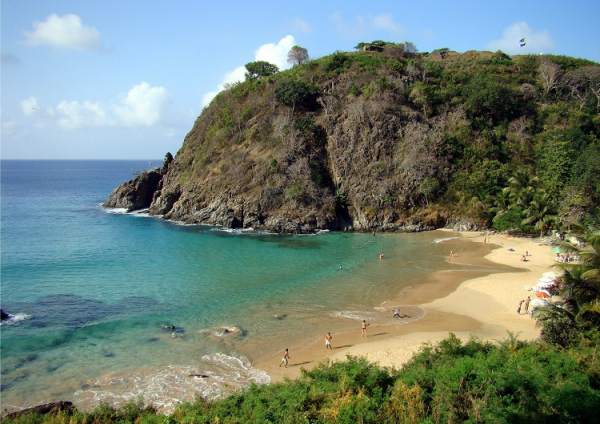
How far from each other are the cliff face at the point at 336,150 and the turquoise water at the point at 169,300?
466 cm

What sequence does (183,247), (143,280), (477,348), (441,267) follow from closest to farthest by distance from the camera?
(477,348) < (143,280) < (441,267) < (183,247)

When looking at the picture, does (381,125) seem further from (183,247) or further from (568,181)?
(183,247)

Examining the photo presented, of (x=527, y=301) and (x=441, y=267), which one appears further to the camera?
(x=441, y=267)

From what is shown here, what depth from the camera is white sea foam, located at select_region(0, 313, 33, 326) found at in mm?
24031

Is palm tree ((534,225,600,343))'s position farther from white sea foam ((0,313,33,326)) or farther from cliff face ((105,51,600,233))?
cliff face ((105,51,600,233))

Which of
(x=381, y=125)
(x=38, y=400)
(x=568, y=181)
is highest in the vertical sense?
(x=381, y=125)

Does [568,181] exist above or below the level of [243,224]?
above

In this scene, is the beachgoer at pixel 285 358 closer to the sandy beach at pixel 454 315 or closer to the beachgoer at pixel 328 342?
the sandy beach at pixel 454 315

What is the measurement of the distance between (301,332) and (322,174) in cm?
3358

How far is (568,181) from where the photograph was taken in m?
44.3

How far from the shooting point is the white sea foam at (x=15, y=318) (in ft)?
78.8

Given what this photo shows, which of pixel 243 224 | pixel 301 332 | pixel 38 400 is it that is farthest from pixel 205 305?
pixel 243 224

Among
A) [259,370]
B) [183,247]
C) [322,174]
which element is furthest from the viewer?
[322,174]

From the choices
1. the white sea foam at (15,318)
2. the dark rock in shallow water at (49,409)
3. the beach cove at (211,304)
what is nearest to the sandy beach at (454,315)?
the beach cove at (211,304)
